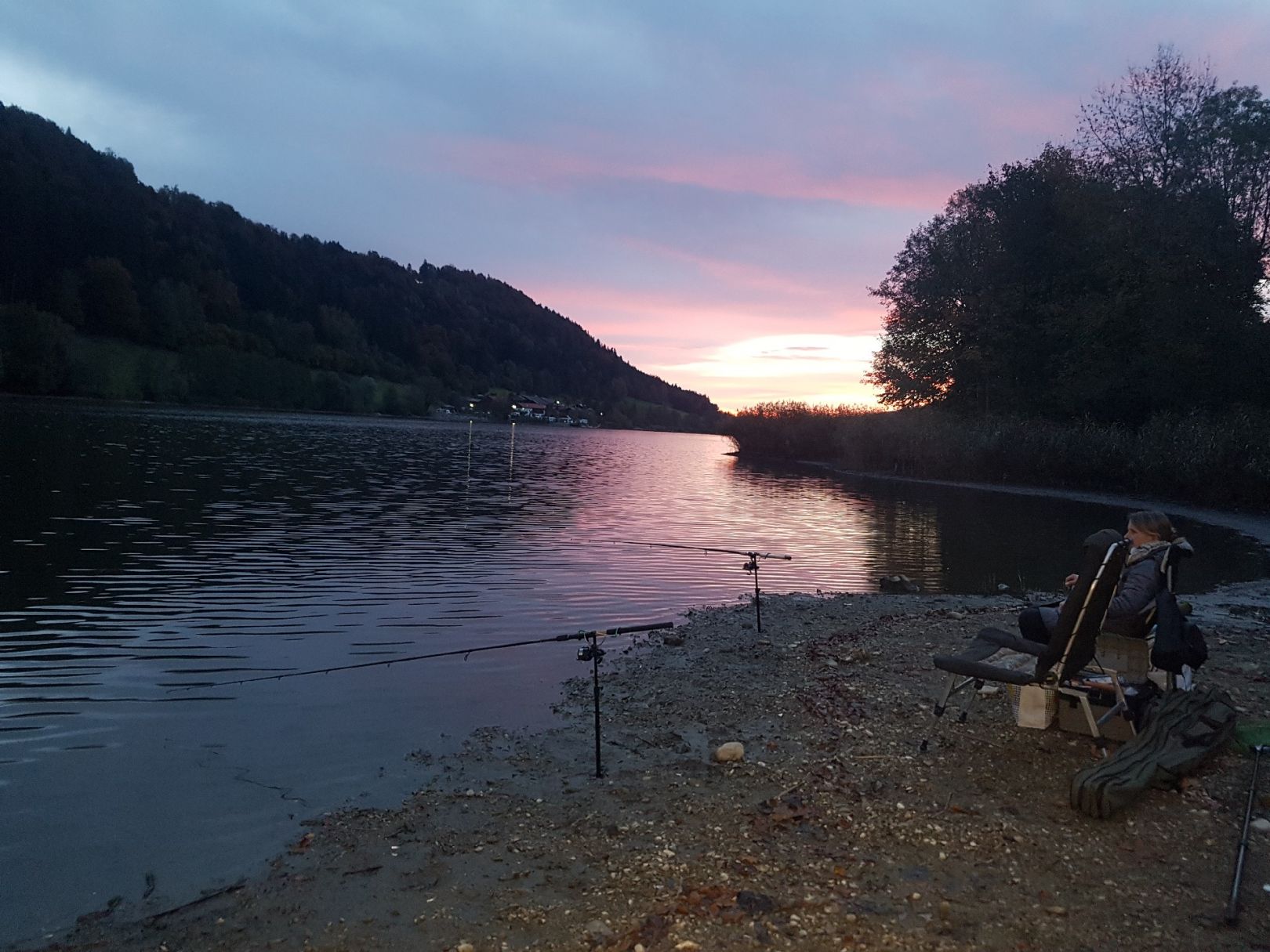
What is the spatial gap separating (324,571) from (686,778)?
37.8 feet

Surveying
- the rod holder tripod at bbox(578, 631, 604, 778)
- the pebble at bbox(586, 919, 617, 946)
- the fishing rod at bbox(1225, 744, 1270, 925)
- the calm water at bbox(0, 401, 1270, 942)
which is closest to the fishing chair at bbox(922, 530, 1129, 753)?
the fishing rod at bbox(1225, 744, 1270, 925)

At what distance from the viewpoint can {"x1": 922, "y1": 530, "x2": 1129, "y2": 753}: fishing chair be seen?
589 centimetres

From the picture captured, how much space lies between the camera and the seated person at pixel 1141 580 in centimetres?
677

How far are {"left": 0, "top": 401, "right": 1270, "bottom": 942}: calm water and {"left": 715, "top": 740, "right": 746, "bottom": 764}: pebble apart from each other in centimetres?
227

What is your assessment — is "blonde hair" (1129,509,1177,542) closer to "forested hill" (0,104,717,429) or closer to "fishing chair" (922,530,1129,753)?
"fishing chair" (922,530,1129,753)

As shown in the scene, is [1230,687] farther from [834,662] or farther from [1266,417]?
[1266,417]

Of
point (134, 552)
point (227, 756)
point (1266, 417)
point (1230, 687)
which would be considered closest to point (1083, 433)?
point (1266, 417)

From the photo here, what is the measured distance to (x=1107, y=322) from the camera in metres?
45.0

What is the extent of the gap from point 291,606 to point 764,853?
10.3 m

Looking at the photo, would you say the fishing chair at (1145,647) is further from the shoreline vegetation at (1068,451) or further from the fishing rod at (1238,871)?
the shoreline vegetation at (1068,451)

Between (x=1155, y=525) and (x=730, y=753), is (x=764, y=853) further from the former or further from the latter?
(x=1155, y=525)

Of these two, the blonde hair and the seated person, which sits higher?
the blonde hair

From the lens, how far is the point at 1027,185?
53.4 meters

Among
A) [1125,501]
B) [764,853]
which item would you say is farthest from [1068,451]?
[764,853]
